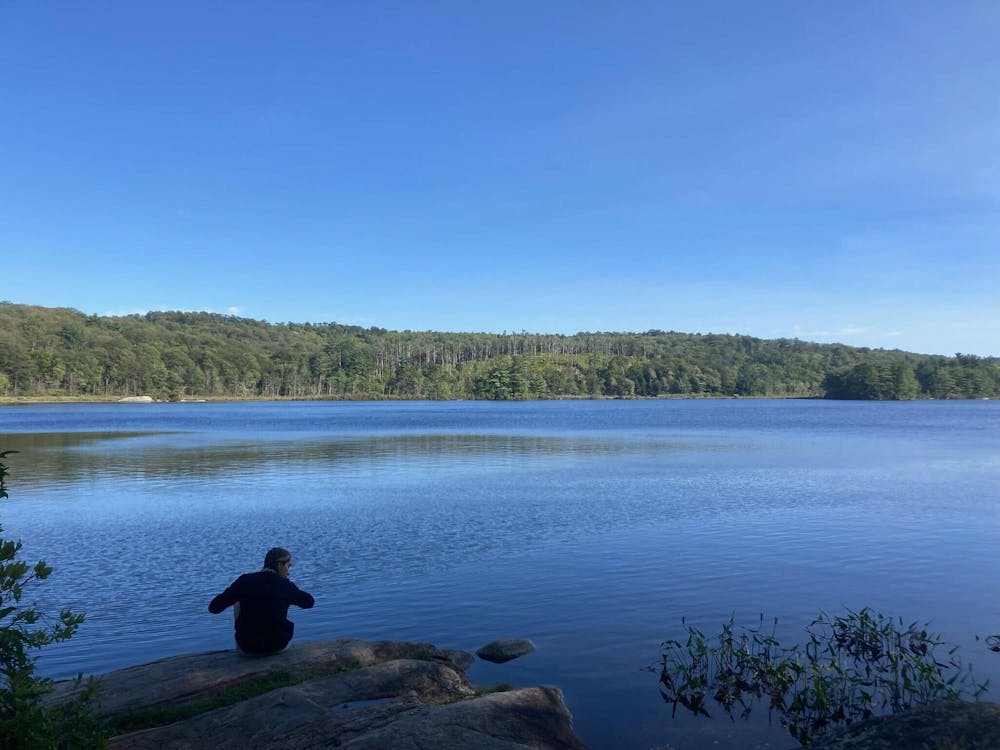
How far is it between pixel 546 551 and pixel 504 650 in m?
8.34

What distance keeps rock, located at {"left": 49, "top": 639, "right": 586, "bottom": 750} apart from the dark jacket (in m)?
0.25

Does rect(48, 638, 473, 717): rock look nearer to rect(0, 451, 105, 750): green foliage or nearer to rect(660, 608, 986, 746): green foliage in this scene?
rect(0, 451, 105, 750): green foliage

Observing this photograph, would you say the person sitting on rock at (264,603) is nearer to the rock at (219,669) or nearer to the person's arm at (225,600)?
the person's arm at (225,600)

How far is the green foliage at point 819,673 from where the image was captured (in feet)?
33.4

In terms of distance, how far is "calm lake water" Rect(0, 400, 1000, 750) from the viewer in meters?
12.8

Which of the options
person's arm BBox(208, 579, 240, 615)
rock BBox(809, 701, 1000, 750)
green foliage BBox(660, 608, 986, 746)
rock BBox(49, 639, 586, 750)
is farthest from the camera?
green foliage BBox(660, 608, 986, 746)


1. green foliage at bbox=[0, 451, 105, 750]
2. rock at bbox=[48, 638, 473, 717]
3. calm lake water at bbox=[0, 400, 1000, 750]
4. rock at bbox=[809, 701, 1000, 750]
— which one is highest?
green foliage at bbox=[0, 451, 105, 750]

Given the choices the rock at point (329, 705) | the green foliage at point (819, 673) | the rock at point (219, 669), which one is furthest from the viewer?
the green foliage at point (819, 673)

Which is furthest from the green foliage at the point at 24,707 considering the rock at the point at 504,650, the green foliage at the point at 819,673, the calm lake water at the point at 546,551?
the green foliage at the point at 819,673

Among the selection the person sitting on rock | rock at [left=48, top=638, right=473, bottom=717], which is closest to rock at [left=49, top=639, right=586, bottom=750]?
rock at [left=48, top=638, right=473, bottom=717]

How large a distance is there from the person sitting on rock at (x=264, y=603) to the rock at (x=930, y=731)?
6.97m

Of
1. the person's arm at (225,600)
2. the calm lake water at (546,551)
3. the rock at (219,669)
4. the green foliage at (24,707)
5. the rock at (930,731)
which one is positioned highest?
the green foliage at (24,707)

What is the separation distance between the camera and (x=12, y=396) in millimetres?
169875

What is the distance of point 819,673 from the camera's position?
35.1 feet
